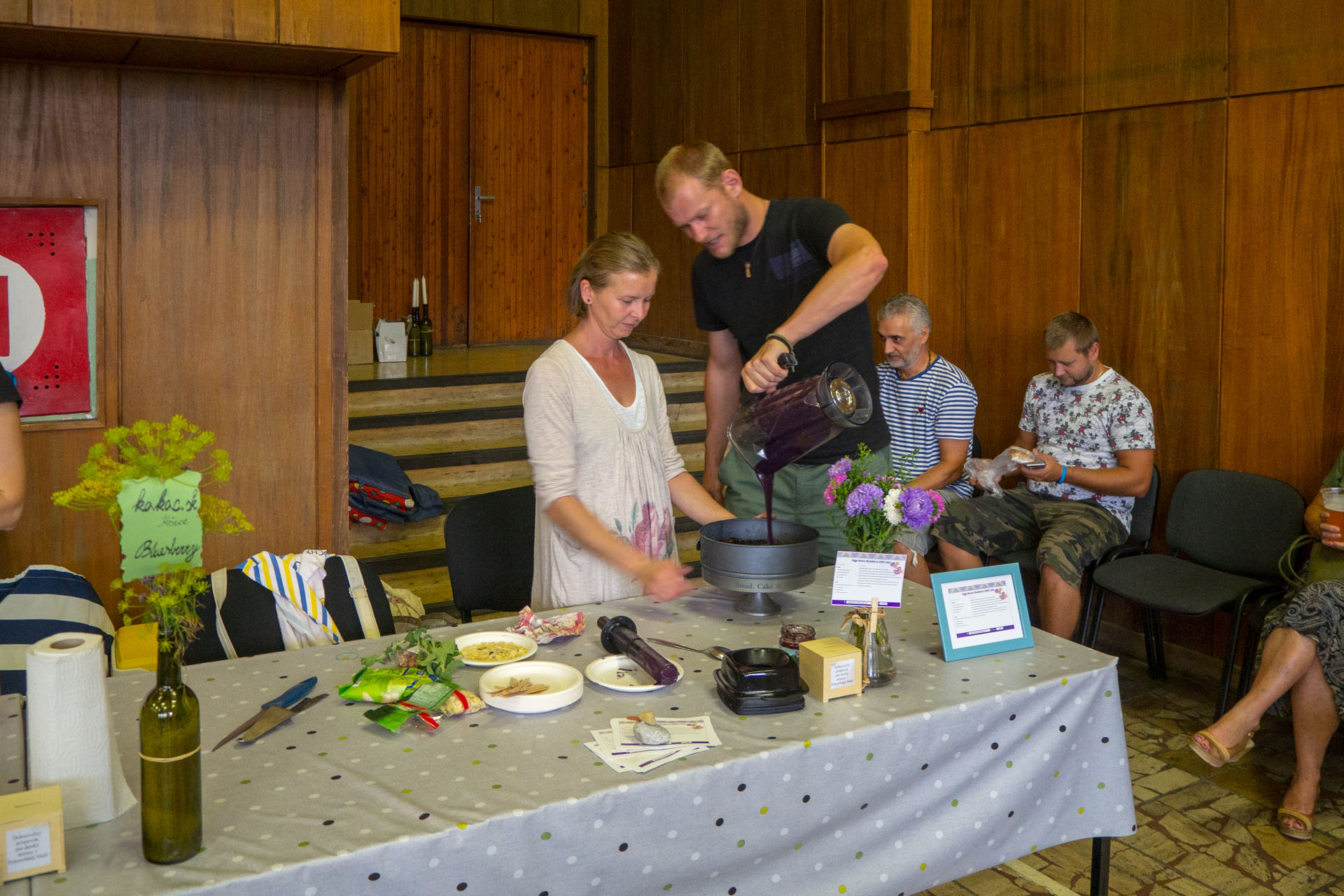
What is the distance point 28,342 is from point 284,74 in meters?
0.95

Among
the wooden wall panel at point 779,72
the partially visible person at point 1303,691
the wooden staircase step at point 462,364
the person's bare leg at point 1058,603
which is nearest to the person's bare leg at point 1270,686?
the partially visible person at point 1303,691

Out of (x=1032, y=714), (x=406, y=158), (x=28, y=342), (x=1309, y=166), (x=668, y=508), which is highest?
(x=406, y=158)

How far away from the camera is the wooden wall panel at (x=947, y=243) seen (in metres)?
5.05

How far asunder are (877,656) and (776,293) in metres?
1.21

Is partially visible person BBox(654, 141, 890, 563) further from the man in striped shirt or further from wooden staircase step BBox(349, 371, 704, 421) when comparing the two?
wooden staircase step BBox(349, 371, 704, 421)

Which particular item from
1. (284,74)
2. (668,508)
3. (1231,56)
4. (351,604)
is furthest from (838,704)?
(1231,56)

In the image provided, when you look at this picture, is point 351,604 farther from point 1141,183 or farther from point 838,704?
point 1141,183

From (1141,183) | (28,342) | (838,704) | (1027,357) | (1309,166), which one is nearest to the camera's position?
(838,704)

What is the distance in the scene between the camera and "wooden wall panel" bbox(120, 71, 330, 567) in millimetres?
2977

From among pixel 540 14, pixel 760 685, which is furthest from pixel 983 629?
pixel 540 14

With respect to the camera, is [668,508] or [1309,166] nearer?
[668,508]

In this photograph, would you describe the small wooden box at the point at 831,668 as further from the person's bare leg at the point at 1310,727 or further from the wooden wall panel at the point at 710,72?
the wooden wall panel at the point at 710,72

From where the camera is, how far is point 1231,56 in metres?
3.96

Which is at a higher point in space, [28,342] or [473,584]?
[28,342]
